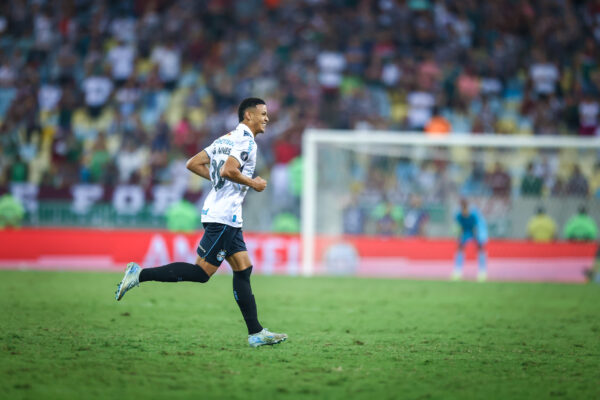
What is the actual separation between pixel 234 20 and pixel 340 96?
479 cm

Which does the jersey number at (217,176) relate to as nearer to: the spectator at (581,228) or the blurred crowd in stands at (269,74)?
the blurred crowd in stands at (269,74)

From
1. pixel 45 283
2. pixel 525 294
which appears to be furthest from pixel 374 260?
pixel 45 283

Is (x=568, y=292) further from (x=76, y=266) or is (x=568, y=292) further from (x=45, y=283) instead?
(x=76, y=266)

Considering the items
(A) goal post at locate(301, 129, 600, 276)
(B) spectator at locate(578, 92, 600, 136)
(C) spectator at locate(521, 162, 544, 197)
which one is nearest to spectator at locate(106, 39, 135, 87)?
(A) goal post at locate(301, 129, 600, 276)

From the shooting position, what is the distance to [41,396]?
17.4ft

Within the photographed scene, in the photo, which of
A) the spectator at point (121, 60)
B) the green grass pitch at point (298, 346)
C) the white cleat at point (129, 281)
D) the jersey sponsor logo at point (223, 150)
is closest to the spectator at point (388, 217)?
the green grass pitch at point (298, 346)

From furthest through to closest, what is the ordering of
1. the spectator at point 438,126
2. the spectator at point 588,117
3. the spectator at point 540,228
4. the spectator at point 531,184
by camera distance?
the spectator at point 588,117, the spectator at point 438,126, the spectator at point 531,184, the spectator at point 540,228

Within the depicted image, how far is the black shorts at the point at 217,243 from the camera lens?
24.9 ft

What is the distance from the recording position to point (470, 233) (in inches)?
693

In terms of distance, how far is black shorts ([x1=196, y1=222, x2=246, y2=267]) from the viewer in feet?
24.9

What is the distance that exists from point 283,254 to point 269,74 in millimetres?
6888

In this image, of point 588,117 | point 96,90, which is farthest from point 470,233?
point 96,90

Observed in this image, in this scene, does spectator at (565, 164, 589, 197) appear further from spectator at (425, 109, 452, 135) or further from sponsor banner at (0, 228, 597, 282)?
spectator at (425, 109, 452, 135)

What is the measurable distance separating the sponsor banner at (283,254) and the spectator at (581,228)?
0.28 meters
